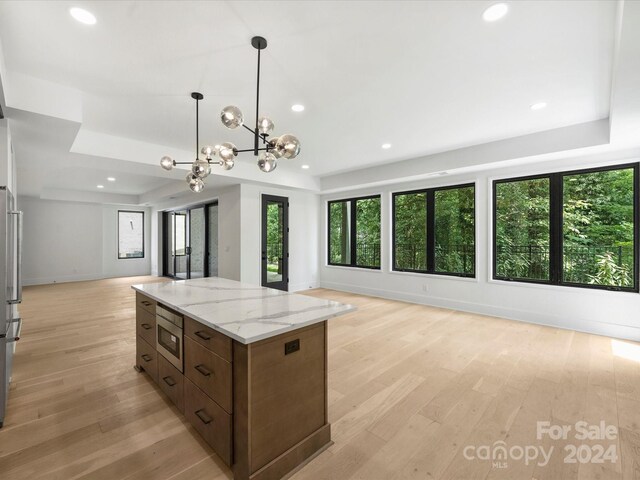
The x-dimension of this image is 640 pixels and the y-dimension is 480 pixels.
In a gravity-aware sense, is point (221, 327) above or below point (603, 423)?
above

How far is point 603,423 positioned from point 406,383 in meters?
1.43

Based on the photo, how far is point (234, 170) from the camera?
5.65 meters

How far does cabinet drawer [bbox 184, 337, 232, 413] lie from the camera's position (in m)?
1.74

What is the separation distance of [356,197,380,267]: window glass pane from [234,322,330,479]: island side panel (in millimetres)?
5173

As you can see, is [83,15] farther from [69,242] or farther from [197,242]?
[69,242]

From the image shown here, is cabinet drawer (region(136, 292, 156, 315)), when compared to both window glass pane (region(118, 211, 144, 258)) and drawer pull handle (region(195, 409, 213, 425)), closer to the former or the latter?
drawer pull handle (region(195, 409, 213, 425))

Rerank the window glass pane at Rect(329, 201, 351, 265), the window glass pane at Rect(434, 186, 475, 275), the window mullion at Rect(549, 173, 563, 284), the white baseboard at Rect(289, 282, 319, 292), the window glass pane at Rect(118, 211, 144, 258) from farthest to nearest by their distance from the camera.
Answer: the window glass pane at Rect(118, 211, 144, 258) < the window glass pane at Rect(329, 201, 351, 265) < the white baseboard at Rect(289, 282, 319, 292) < the window glass pane at Rect(434, 186, 475, 275) < the window mullion at Rect(549, 173, 563, 284)

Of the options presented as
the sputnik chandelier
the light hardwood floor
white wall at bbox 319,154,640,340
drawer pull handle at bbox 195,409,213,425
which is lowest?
the light hardwood floor

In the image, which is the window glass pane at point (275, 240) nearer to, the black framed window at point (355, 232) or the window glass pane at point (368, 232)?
the black framed window at point (355, 232)

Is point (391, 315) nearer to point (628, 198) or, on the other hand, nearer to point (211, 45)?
point (628, 198)

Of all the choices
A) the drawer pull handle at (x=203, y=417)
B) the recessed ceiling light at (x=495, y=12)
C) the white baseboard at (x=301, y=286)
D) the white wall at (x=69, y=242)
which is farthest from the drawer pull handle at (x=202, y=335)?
the white wall at (x=69, y=242)

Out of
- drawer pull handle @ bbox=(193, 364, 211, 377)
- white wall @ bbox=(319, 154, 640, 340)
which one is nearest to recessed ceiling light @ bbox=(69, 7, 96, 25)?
drawer pull handle @ bbox=(193, 364, 211, 377)

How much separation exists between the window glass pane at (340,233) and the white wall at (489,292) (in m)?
0.40

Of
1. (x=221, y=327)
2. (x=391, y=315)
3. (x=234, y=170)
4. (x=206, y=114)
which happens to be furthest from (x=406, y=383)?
(x=234, y=170)
